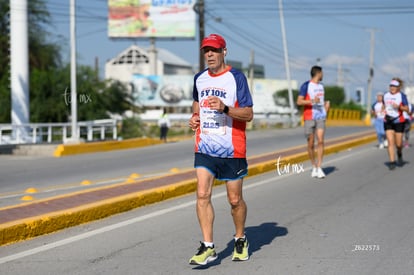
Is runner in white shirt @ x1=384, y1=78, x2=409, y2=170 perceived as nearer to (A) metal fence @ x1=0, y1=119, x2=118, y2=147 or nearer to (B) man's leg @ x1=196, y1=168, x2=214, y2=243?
(B) man's leg @ x1=196, y1=168, x2=214, y2=243

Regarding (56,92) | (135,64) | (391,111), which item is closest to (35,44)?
(56,92)

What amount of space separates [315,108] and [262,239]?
611 cm

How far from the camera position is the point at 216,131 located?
565cm

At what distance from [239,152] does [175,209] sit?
3.39m

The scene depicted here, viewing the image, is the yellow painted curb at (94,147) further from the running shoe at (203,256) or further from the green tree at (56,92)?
the running shoe at (203,256)

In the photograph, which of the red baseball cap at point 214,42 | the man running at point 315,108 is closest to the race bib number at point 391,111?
the man running at point 315,108

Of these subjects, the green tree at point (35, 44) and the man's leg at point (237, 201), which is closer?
Answer: the man's leg at point (237, 201)

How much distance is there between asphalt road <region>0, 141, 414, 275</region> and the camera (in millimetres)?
5715

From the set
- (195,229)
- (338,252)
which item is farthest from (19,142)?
(338,252)

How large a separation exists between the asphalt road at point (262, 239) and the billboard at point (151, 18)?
183 ft

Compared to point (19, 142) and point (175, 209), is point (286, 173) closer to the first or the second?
point (175, 209)

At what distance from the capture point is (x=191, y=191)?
1078cm

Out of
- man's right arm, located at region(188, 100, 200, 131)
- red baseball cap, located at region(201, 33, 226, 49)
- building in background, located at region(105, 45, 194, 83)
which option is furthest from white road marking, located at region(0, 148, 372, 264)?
building in background, located at region(105, 45, 194, 83)

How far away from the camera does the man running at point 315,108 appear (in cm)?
1248
